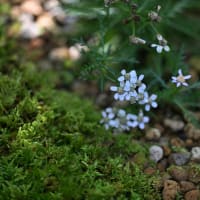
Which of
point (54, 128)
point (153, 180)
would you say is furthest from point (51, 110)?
point (153, 180)

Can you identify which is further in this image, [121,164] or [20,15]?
[20,15]

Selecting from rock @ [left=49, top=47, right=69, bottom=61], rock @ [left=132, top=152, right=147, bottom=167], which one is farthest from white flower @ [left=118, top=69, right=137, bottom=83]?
rock @ [left=49, top=47, right=69, bottom=61]

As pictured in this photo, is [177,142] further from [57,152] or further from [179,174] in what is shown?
[57,152]

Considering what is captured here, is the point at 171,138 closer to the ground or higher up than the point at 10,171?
closer to the ground

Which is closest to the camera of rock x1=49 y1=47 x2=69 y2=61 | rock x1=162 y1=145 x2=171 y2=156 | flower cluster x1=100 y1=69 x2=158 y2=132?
flower cluster x1=100 y1=69 x2=158 y2=132

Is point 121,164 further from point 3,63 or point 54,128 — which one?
point 3,63

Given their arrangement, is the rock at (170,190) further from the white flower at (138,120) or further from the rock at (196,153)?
the white flower at (138,120)

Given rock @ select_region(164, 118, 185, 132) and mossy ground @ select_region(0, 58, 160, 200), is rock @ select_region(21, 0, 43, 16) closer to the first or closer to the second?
mossy ground @ select_region(0, 58, 160, 200)
